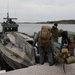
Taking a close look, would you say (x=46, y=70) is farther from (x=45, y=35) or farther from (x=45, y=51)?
(x=45, y=35)

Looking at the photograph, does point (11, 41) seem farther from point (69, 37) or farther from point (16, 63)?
point (69, 37)

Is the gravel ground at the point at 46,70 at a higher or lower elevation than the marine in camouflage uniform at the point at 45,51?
lower

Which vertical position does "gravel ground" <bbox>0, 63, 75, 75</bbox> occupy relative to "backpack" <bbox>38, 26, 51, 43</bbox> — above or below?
below

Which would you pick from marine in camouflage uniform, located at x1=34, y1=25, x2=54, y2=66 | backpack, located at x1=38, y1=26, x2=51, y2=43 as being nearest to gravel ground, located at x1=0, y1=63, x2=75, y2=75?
marine in camouflage uniform, located at x1=34, y1=25, x2=54, y2=66

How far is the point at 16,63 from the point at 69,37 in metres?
3.25

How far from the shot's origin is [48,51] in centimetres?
921

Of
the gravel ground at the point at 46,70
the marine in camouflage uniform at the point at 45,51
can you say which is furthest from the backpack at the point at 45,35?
the gravel ground at the point at 46,70

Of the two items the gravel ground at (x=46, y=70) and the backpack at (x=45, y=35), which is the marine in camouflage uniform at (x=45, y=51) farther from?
the gravel ground at (x=46, y=70)

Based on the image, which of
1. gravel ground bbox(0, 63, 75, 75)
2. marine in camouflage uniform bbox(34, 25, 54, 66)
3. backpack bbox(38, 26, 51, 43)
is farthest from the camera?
marine in camouflage uniform bbox(34, 25, 54, 66)

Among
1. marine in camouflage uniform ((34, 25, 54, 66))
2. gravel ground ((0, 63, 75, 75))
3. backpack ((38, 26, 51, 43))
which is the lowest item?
gravel ground ((0, 63, 75, 75))

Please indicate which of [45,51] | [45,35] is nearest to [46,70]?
[45,51]

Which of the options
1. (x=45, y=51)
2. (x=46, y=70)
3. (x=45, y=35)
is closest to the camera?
(x=46, y=70)

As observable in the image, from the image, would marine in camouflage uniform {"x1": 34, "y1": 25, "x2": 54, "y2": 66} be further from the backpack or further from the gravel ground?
the gravel ground

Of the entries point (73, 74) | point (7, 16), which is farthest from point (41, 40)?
point (7, 16)
